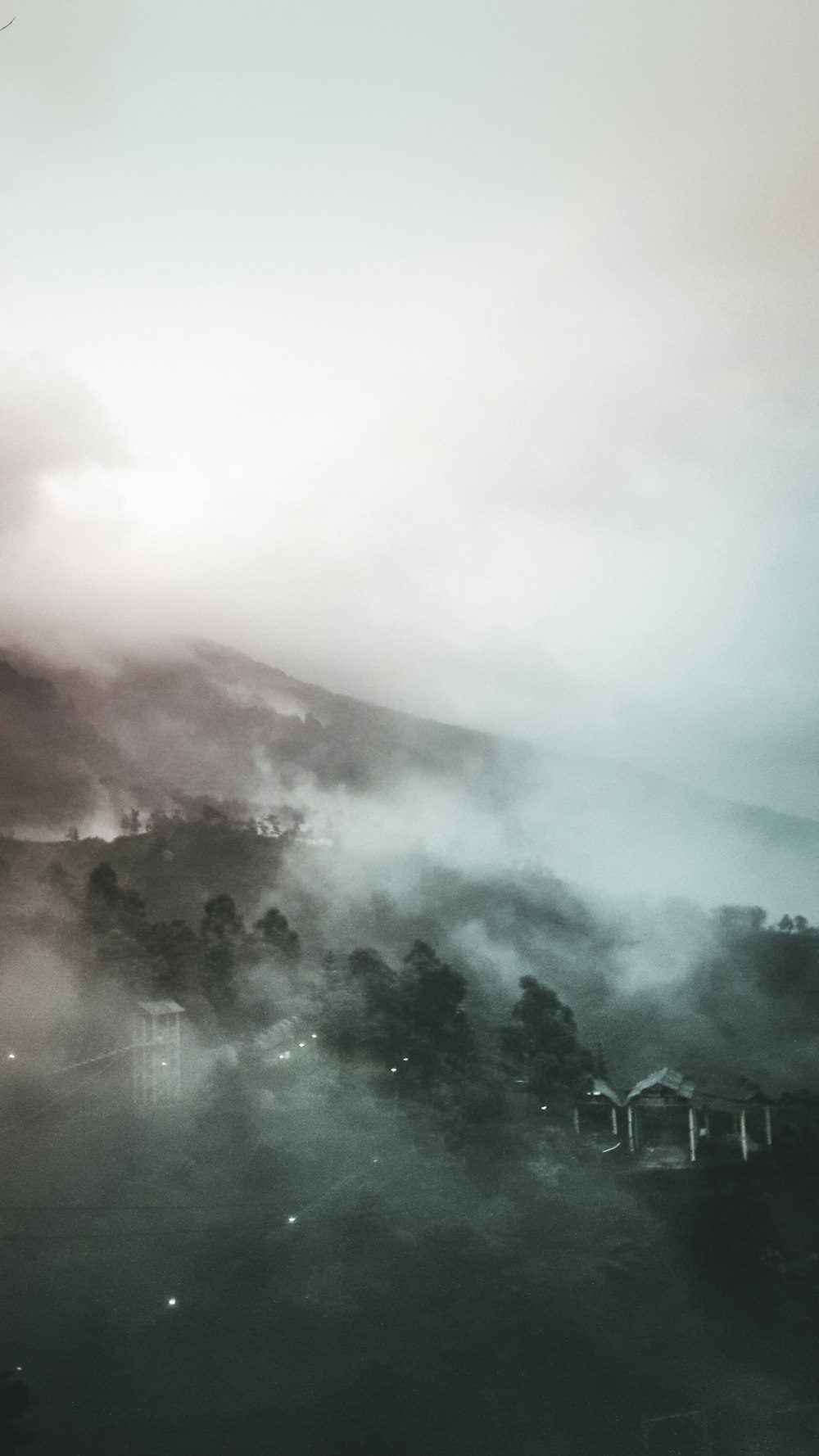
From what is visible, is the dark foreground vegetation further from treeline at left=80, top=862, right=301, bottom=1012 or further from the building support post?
the building support post

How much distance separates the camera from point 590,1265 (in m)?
14.8

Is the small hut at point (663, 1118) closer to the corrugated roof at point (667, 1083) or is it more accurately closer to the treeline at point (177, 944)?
the corrugated roof at point (667, 1083)

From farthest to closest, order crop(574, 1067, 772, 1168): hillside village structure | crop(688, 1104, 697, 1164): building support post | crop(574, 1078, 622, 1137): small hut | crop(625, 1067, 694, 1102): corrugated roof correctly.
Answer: crop(625, 1067, 694, 1102): corrugated roof, crop(574, 1078, 622, 1137): small hut, crop(574, 1067, 772, 1168): hillside village structure, crop(688, 1104, 697, 1164): building support post

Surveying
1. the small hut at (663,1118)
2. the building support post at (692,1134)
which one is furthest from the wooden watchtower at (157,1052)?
the building support post at (692,1134)

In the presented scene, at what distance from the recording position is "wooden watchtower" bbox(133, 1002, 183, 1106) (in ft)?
51.9

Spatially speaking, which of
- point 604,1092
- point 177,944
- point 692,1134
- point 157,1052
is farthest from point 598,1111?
point 177,944

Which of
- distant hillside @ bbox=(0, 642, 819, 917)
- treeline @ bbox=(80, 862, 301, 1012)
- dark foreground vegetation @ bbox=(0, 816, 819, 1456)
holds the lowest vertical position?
dark foreground vegetation @ bbox=(0, 816, 819, 1456)

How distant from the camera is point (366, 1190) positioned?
15492 millimetres

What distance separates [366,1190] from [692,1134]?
257 inches

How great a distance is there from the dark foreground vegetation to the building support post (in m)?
0.39

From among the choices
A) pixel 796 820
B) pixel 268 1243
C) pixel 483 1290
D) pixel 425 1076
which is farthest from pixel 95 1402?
pixel 796 820

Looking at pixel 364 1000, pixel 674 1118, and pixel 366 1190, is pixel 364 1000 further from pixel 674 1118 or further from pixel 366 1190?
pixel 674 1118

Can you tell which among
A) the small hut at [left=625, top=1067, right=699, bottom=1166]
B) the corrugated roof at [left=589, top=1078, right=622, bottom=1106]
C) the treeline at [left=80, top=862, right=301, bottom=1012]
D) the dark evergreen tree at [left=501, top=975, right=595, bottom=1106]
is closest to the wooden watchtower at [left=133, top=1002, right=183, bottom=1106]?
the treeline at [left=80, top=862, right=301, bottom=1012]

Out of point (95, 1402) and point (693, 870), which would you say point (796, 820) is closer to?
point (693, 870)
